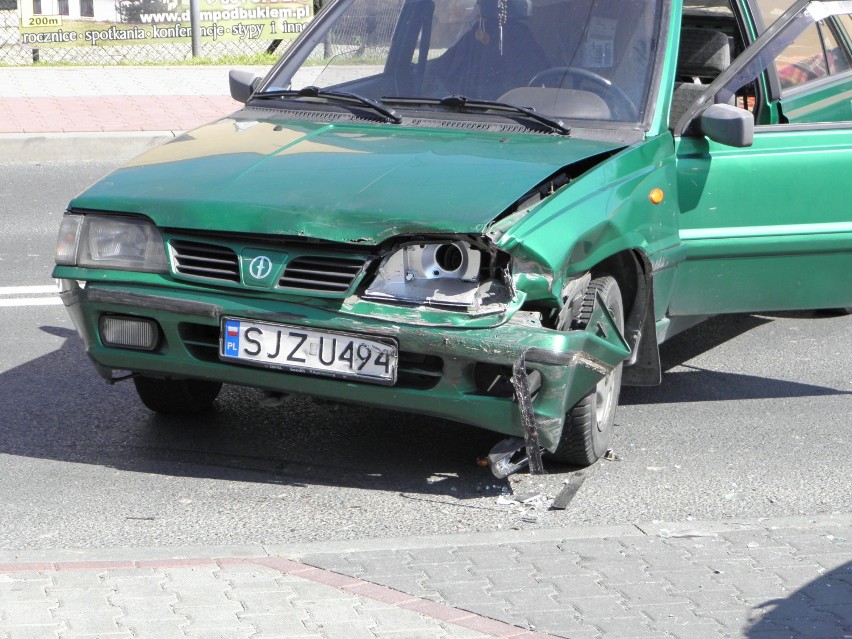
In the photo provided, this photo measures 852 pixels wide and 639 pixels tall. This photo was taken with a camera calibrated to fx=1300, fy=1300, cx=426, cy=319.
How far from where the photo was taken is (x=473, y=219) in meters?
4.19

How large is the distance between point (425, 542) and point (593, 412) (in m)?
0.93

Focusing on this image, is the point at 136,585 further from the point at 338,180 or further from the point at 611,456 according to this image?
the point at 611,456

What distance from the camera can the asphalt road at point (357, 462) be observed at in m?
4.49

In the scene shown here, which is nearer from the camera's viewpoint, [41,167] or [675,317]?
[675,317]

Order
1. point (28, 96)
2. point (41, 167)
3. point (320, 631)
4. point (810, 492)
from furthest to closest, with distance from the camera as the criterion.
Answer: point (28, 96) → point (41, 167) → point (810, 492) → point (320, 631)

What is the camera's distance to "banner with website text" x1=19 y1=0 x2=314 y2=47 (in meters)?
16.1

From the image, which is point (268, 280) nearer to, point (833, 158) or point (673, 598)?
point (673, 598)

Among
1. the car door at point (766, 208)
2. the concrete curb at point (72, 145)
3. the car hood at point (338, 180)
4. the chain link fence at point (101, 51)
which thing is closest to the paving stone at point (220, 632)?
the car hood at point (338, 180)

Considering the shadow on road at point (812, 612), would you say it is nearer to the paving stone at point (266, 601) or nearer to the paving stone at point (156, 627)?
the paving stone at point (266, 601)

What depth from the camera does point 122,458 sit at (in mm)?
5055

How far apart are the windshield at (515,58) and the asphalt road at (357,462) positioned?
138 cm

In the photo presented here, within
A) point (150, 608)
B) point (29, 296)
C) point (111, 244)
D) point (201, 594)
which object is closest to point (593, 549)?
point (201, 594)

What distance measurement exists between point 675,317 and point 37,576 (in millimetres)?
2865

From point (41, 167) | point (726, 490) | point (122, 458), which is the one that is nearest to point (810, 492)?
point (726, 490)
